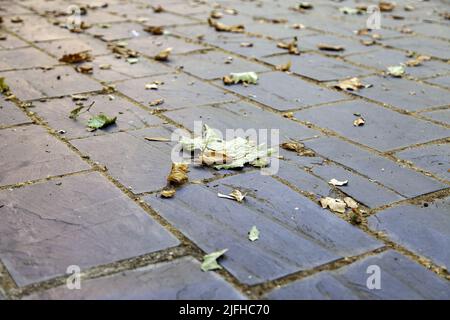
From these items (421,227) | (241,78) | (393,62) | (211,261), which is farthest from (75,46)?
(421,227)

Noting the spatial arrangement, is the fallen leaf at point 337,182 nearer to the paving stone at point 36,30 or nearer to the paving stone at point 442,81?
the paving stone at point 442,81

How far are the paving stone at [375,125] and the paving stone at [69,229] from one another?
132 centimetres

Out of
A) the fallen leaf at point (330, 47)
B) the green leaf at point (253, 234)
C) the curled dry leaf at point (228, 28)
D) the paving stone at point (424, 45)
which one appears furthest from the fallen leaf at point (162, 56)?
the green leaf at point (253, 234)

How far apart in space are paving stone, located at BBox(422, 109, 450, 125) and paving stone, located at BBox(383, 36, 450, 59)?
1374 millimetres

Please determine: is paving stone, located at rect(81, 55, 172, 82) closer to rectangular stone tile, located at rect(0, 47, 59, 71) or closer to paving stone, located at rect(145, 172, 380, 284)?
rectangular stone tile, located at rect(0, 47, 59, 71)

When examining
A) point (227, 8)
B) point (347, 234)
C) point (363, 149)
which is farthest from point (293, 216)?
point (227, 8)

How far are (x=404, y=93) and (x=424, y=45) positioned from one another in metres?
1.48

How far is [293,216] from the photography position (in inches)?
85.8

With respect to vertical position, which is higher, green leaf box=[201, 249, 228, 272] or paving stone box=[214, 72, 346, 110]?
paving stone box=[214, 72, 346, 110]

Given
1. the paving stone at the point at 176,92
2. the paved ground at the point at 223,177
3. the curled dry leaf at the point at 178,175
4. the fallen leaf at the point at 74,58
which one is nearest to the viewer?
the paved ground at the point at 223,177

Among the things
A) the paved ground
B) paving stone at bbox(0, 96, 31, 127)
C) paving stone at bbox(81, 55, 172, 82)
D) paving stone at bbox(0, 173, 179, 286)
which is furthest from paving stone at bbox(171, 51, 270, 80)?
A: paving stone at bbox(0, 173, 179, 286)

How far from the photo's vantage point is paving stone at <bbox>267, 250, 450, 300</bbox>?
172 centimetres

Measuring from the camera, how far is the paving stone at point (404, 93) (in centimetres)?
347
